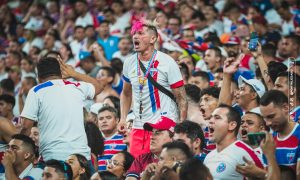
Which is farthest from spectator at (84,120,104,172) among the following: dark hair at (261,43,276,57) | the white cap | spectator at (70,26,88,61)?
spectator at (70,26,88,61)

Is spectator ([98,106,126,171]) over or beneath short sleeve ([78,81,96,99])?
beneath

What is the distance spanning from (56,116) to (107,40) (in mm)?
8544

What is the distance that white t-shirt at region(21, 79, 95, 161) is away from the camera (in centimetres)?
895

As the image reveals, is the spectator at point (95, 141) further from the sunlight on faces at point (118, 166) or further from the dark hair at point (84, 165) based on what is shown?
the dark hair at point (84, 165)

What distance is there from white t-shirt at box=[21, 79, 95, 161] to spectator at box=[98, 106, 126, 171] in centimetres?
194

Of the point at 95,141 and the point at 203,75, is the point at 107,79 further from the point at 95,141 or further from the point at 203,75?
the point at 95,141

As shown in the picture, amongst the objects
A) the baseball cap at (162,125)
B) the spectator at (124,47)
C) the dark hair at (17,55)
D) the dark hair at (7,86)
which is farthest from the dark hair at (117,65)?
the baseball cap at (162,125)

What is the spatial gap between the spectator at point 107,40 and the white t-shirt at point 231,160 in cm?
932

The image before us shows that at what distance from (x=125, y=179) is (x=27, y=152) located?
1.38 metres

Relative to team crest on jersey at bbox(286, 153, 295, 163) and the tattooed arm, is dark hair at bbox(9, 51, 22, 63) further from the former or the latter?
team crest on jersey at bbox(286, 153, 295, 163)

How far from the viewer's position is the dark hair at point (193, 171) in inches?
275

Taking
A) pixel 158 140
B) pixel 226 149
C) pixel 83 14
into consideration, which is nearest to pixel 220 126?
pixel 226 149

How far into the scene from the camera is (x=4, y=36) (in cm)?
2095

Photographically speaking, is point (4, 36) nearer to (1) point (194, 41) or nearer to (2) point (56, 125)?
(1) point (194, 41)
